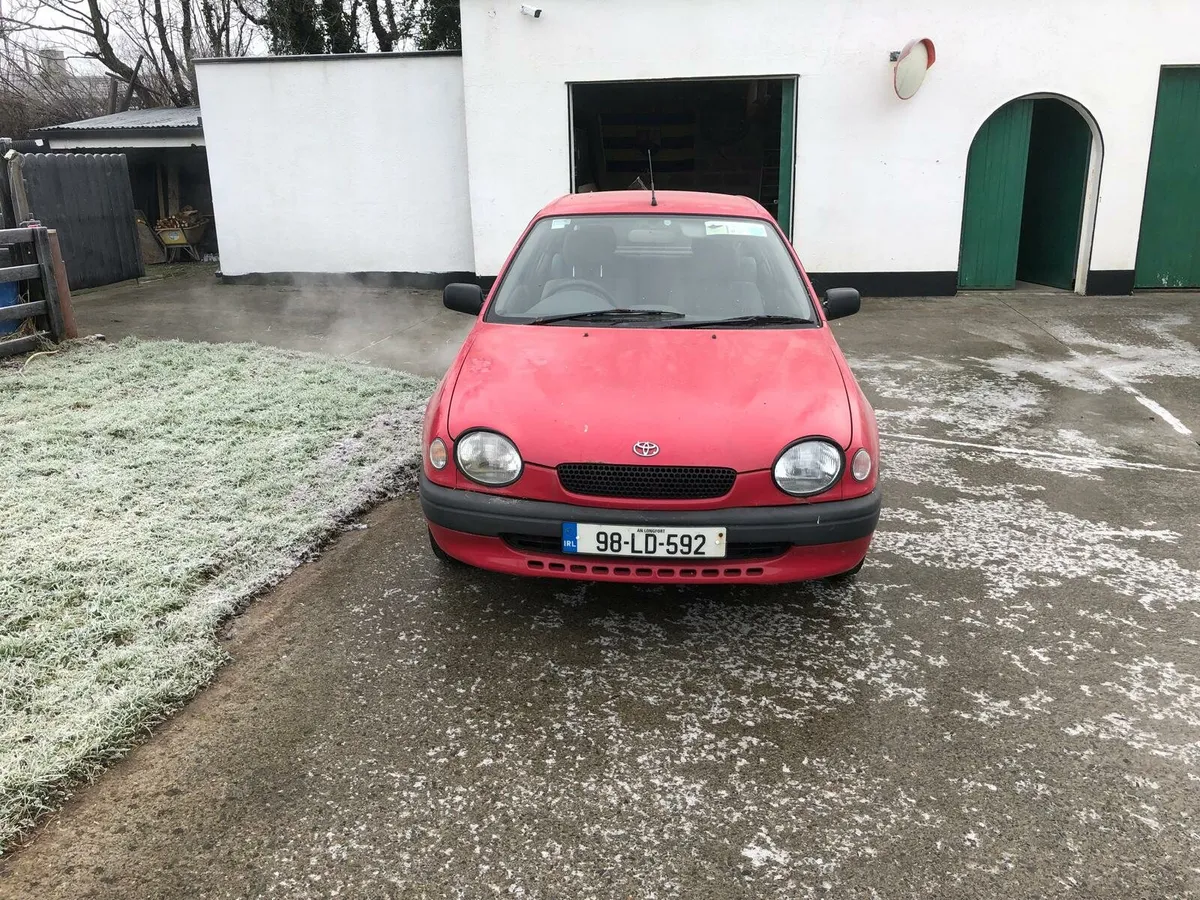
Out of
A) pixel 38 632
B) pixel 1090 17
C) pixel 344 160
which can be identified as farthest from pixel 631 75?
pixel 38 632

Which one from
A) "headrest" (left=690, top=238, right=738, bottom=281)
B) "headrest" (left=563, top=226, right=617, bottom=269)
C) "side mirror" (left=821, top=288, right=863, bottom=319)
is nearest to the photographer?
"headrest" (left=690, top=238, right=738, bottom=281)

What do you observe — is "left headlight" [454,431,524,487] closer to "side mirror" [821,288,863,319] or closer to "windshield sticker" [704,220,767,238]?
"windshield sticker" [704,220,767,238]

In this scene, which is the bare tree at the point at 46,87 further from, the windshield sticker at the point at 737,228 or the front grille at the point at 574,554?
the front grille at the point at 574,554

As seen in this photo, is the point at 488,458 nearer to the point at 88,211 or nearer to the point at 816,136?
the point at 816,136

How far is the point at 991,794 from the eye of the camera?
241cm

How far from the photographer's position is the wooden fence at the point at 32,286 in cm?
732

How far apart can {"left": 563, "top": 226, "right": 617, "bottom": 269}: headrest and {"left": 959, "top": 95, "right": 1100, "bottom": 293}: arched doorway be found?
322 inches

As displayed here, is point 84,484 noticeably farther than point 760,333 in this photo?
Yes

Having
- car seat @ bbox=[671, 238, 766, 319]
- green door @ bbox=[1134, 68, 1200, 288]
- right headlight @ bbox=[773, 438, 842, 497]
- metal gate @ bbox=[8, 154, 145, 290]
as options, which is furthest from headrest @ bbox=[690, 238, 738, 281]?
metal gate @ bbox=[8, 154, 145, 290]

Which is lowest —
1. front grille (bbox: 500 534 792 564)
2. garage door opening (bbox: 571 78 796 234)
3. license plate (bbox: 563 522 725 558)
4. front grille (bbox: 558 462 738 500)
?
front grille (bbox: 500 534 792 564)

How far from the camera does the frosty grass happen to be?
2.70 metres

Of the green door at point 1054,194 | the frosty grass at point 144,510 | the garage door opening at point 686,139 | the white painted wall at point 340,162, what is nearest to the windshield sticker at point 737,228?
the frosty grass at point 144,510

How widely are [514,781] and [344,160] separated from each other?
10.9 meters

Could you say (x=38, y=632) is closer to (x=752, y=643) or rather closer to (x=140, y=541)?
(x=140, y=541)
